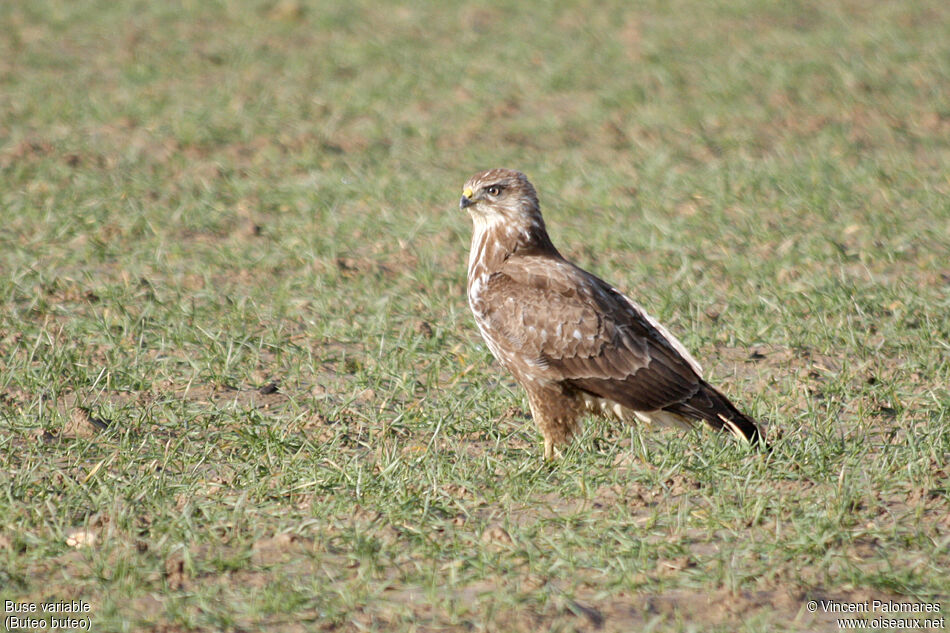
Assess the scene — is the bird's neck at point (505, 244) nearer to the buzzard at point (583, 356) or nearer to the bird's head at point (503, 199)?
the bird's head at point (503, 199)

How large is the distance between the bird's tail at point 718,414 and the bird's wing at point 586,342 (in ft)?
0.13

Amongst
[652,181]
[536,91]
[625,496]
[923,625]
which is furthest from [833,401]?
[536,91]

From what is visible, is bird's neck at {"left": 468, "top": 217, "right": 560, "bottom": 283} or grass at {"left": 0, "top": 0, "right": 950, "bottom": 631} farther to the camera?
bird's neck at {"left": 468, "top": 217, "right": 560, "bottom": 283}

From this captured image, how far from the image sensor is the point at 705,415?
5.40 m

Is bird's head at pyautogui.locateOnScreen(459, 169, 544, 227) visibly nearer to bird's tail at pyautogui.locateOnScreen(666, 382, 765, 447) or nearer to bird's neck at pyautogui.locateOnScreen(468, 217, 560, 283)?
bird's neck at pyautogui.locateOnScreen(468, 217, 560, 283)

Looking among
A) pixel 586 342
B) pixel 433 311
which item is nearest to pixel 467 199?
pixel 586 342

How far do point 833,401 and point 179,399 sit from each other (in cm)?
330

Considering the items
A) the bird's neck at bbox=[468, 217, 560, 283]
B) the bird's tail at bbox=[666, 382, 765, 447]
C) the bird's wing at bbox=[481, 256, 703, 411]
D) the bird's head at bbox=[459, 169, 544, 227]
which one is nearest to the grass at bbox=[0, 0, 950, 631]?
the bird's tail at bbox=[666, 382, 765, 447]

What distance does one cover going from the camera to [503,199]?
6.09 metres

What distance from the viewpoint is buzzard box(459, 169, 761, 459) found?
5453 millimetres

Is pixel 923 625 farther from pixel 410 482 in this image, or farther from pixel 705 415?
pixel 410 482

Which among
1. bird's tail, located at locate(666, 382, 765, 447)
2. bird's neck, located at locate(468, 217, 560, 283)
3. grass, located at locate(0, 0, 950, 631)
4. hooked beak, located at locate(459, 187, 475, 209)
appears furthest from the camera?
hooked beak, located at locate(459, 187, 475, 209)

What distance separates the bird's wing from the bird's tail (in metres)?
0.04

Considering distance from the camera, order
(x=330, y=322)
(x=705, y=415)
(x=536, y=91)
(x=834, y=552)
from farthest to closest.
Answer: (x=536, y=91), (x=330, y=322), (x=705, y=415), (x=834, y=552)
